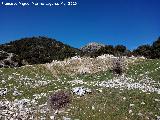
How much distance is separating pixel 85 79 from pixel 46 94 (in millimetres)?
10149

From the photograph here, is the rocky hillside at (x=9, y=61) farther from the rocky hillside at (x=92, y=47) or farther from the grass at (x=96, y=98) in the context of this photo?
the grass at (x=96, y=98)

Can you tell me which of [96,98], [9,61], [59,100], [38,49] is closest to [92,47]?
[38,49]

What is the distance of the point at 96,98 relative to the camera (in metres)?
32.4

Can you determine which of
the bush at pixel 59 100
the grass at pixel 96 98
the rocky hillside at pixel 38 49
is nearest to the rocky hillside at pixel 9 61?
the rocky hillside at pixel 38 49

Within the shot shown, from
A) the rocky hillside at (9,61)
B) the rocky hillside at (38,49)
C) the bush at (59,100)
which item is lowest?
the bush at (59,100)

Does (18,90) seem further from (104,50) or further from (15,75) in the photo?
(104,50)

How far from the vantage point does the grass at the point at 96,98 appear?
96.5ft

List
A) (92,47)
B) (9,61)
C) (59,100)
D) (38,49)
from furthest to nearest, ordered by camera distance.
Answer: (38,49) < (92,47) < (9,61) < (59,100)

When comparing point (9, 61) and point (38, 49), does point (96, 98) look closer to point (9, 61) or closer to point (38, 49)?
point (9, 61)

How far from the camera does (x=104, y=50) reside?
74.9 metres

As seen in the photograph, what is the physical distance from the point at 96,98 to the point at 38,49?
83696 millimetres

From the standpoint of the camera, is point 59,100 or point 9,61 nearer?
point 59,100

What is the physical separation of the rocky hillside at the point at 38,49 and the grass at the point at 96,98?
→ 46.2 meters

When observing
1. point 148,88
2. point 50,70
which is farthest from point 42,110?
point 50,70
